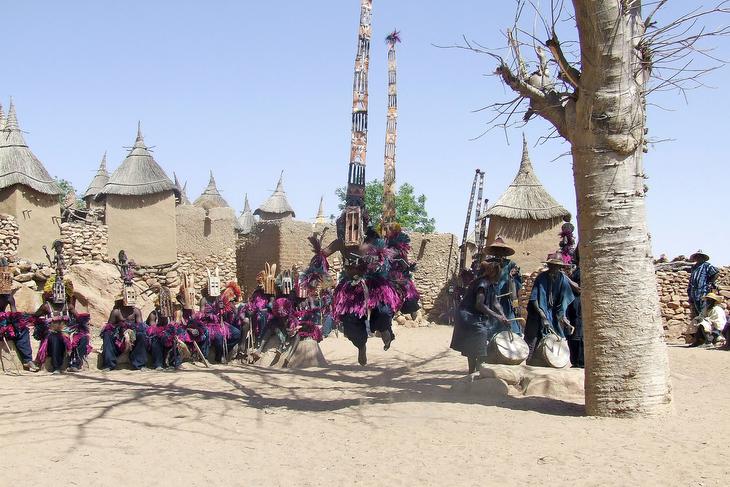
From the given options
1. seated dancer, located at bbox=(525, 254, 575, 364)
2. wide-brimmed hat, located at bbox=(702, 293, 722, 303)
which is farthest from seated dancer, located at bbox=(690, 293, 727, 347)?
seated dancer, located at bbox=(525, 254, 575, 364)

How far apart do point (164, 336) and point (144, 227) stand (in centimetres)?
Answer: 1099

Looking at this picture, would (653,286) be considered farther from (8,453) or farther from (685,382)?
(8,453)

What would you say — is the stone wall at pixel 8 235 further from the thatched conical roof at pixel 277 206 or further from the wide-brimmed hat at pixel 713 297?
the thatched conical roof at pixel 277 206

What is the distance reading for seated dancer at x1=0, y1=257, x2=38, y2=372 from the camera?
400 inches

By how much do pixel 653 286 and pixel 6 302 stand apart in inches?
340

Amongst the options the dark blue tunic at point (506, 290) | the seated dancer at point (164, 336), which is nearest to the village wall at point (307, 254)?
the seated dancer at point (164, 336)


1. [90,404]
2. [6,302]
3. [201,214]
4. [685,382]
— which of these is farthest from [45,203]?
[685,382]

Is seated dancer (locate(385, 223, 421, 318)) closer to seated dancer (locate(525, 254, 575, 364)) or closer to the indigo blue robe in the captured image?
seated dancer (locate(525, 254, 575, 364))

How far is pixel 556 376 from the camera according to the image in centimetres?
716

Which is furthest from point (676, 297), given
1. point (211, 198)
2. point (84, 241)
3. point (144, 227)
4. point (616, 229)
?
point (211, 198)

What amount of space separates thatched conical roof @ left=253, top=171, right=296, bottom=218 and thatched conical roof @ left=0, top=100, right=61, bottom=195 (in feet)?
67.1

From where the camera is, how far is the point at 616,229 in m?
5.98

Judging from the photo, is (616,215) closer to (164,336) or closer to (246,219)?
(164,336)

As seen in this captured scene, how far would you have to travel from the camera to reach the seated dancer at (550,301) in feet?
27.1
